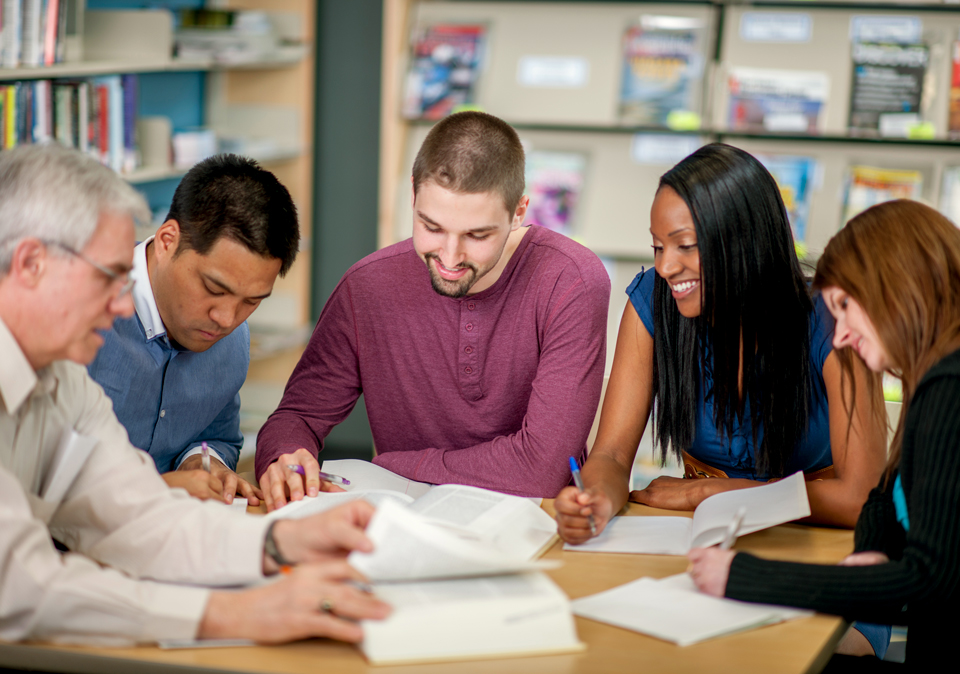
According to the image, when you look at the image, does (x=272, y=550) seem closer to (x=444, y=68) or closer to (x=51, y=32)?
(x=51, y=32)

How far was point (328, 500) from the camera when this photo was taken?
5.08ft

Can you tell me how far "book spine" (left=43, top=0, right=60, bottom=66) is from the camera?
277 centimetres

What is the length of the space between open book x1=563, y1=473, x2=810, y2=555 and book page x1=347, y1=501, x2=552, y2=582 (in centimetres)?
35

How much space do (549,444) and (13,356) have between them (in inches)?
38.1

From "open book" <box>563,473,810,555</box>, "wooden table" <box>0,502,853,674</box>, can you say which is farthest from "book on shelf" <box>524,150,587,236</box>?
"wooden table" <box>0,502,853,674</box>

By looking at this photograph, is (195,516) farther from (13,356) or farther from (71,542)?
(13,356)

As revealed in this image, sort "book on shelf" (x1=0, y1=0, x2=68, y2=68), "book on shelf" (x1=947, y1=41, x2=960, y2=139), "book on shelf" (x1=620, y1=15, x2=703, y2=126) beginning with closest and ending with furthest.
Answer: "book on shelf" (x1=0, y1=0, x2=68, y2=68) → "book on shelf" (x1=947, y1=41, x2=960, y2=139) → "book on shelf" (x1=620, y1=15, x2=703, y2=126)

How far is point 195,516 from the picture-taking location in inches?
51.0

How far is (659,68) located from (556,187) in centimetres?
60

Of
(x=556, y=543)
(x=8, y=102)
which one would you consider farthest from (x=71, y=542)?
(x=8, y=102)

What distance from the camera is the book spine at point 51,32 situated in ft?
9.10

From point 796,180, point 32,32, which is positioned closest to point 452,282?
point 32,32

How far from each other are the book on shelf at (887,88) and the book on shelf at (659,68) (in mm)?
577

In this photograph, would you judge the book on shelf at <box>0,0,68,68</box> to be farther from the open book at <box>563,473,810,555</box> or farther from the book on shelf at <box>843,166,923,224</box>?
the book on shelf at <box>843,166,923,224</box>
